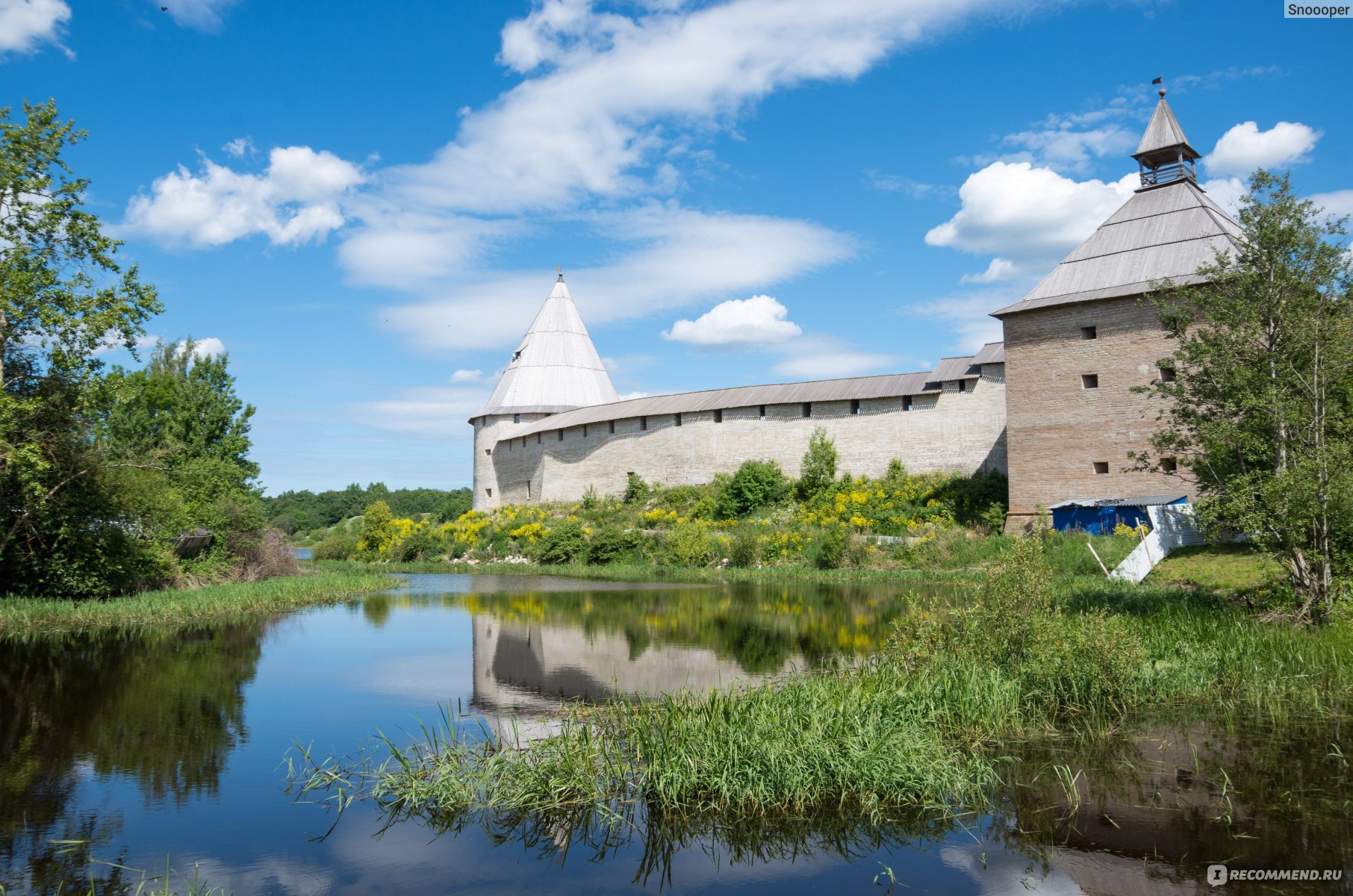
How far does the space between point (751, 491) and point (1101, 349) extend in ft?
31.9

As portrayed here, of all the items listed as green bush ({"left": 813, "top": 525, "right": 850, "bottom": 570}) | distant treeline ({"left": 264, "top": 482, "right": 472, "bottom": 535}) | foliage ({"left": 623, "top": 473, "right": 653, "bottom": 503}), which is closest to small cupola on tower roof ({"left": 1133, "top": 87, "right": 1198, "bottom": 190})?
green bush ({"left": 813, "top": 525, "right": 850, "bottom": 570})

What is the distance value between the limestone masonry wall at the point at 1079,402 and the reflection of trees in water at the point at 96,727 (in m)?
15.4

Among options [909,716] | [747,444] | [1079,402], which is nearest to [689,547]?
[747,444]

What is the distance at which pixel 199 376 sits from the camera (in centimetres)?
2230

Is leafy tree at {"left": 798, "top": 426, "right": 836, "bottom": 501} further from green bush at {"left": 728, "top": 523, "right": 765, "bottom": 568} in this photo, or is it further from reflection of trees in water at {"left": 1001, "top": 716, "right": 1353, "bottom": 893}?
reflection of trees in water at {"left": 1001, "top": 716, "right": 1353, "bottom": 893}

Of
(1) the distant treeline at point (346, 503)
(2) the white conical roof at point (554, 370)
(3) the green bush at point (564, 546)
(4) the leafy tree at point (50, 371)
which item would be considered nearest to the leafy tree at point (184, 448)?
(4) the leafy tree at point (50, 371)

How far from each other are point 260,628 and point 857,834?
32.4ft

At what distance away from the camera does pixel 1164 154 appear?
20.2 metres

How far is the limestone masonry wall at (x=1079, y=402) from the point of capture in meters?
17.4

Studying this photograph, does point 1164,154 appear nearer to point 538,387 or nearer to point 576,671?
point 576,671

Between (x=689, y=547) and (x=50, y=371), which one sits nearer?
(x=50, y=371)

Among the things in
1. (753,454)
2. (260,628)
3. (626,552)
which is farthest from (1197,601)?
(753,454)

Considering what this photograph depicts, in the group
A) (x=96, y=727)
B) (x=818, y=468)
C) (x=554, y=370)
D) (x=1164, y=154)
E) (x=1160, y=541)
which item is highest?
(x=1164, y=154)

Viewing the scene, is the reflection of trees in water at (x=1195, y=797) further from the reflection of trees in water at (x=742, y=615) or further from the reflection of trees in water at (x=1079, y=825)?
the reflection of trees in water at (x=742, y=615)
